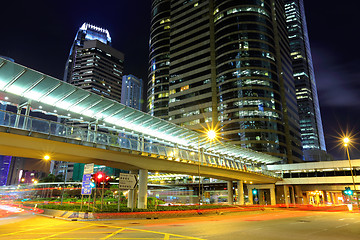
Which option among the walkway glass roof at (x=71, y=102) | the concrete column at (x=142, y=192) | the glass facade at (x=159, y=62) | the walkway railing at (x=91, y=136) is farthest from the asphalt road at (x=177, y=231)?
the glass facade at (x=159, y=62)

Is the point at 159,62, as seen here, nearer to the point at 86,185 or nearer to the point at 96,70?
the point at 96,70

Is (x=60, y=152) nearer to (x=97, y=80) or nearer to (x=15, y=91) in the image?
(x=15, y=91)

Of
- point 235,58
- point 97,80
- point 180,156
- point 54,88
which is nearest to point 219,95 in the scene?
point 235,58

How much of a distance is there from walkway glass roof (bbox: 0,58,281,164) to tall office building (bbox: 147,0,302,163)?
54.4m

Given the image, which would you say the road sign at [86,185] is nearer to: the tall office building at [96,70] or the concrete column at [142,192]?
the concrete column at [142,192]

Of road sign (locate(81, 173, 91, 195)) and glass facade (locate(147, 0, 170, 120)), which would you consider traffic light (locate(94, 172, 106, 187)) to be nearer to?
road sign (locate(81, 173, 91, 195))

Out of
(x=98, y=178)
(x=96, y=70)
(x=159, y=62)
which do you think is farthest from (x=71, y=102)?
(x=96, y=70)

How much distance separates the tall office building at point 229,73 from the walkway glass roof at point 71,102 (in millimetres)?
54410

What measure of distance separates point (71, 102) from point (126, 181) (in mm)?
9476

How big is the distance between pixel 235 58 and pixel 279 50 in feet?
83.9

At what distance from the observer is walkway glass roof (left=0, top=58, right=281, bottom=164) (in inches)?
790

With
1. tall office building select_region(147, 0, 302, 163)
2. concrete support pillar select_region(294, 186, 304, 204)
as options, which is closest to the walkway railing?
concrete support pillar select_region(294, 186, 304, 204)

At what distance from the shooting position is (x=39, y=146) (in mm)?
19203

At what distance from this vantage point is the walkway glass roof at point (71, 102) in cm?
2006
